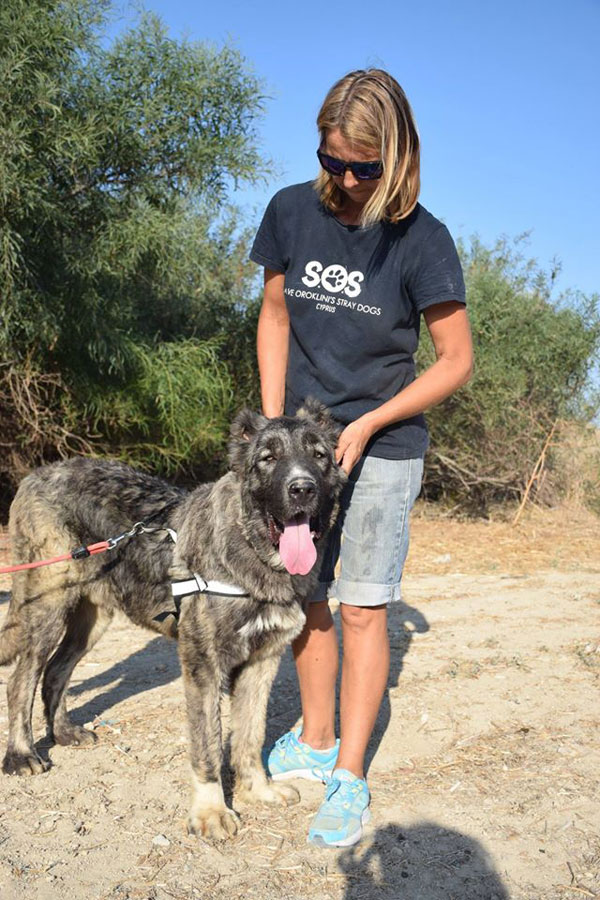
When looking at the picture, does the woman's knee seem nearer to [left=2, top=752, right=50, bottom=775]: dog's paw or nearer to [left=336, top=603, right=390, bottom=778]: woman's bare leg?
[left=336, top=603, right=390, bottom=778]: woman's bare leg

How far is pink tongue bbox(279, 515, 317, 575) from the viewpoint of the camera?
343 cm

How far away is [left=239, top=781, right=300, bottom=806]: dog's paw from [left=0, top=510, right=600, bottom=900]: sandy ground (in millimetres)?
54

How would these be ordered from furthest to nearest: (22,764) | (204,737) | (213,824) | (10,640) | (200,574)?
1. (10,640)
2. (22,764)
3. (200,574)
4. (204,737)
5. (213,824)

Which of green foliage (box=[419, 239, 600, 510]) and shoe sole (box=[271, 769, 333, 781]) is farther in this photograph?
green foliage (box=[419, 239, 600, 510])

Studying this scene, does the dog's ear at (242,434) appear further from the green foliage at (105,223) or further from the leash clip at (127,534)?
the green foliage at (105,223)

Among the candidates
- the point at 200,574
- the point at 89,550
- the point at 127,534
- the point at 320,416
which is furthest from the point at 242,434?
the point at 89,550

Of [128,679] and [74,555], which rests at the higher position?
[74,555]

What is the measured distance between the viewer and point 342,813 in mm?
3520

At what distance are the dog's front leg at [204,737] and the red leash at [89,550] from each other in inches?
28.5

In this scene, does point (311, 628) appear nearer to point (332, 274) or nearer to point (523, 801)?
point (523, 801)

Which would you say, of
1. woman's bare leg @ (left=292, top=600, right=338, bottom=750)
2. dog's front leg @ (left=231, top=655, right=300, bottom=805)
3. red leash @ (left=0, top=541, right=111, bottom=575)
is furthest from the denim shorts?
red leash @ (left=0, top=541, right=111, bottom=575)

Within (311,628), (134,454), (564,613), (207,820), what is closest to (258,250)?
(311,628)

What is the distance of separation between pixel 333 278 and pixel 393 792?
8.47 feet

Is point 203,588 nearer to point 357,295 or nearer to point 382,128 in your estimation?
point 357,295
